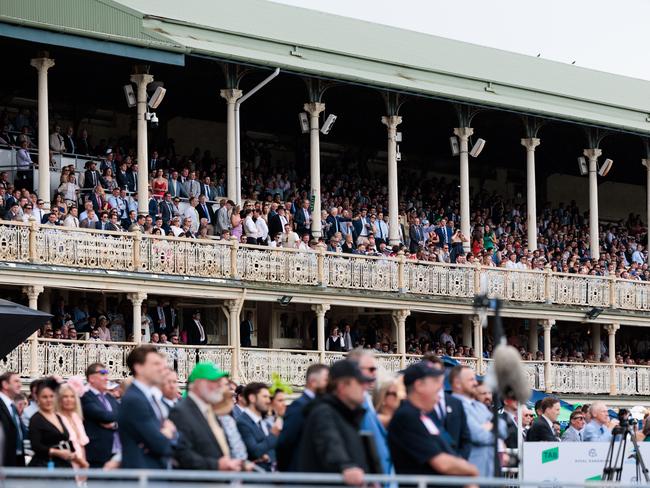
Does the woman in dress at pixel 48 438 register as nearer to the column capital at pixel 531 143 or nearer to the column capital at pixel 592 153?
the column capital at pixel 531 143

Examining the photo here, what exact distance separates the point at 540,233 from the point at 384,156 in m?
Answer: 4.79

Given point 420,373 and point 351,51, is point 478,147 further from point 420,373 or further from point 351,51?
point 420,373

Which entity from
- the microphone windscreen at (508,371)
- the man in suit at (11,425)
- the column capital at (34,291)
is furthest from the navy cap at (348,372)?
the column capital at (34,291)

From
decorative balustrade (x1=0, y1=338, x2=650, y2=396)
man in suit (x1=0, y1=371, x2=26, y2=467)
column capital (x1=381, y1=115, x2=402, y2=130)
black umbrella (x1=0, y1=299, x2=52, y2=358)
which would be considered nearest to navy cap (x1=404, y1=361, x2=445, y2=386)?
man in suit (x1=0, y1=371, x2=26, y2=467)

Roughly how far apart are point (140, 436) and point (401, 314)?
25588 mm

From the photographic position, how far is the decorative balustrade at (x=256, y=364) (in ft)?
103

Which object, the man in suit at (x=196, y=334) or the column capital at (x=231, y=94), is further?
the column capital at (x=231, y=94)

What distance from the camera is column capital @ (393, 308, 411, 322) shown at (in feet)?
130

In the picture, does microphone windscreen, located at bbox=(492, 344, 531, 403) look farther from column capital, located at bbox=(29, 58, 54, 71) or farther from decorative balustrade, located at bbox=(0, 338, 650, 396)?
column capital, located at bbox=(29, 58, 54, 71)

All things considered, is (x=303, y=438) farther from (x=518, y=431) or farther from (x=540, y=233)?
(x=540, y=233)

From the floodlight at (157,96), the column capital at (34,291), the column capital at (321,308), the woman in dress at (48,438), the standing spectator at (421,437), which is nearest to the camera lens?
the standing spectator at (421,437)

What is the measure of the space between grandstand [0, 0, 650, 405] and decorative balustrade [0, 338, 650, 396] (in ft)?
0.19

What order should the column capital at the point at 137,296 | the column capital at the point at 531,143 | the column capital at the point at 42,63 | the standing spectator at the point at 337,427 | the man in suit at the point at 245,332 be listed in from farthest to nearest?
the column capital at the point at 531,143
the man in suit at the point at 245,332
the column capital at the point at 42,63
the column capital at the point at 137,296
the standing spectator at the point at 337,427

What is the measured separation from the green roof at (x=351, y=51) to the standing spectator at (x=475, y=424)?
18015mm
